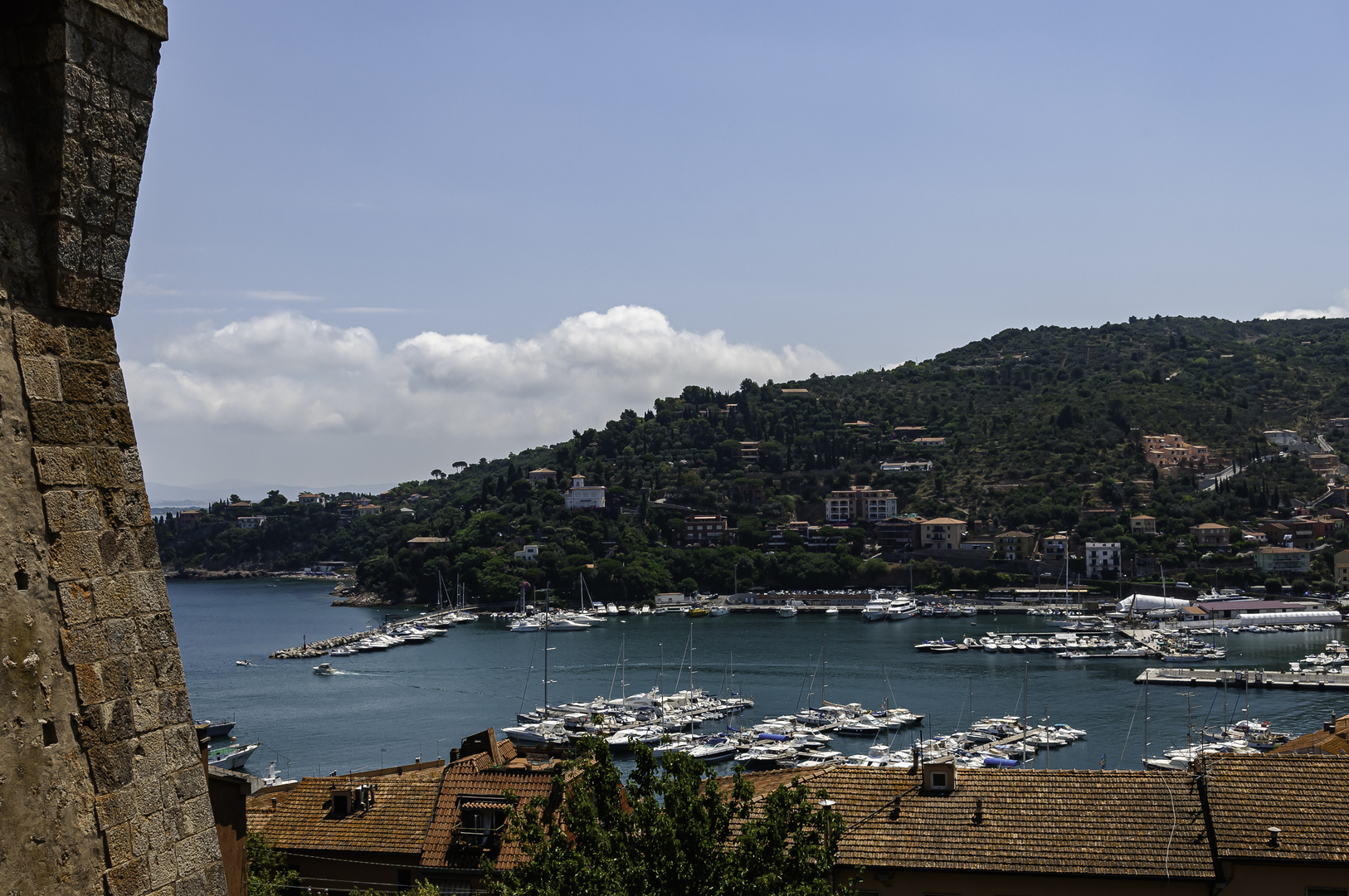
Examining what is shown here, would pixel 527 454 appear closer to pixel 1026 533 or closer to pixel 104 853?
pixel 1026 533

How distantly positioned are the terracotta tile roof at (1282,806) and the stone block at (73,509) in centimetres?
1061

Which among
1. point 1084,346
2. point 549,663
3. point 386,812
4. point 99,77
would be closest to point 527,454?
point 1084,346

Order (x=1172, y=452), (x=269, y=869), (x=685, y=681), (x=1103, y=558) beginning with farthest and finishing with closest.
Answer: (x=1172, y=452), (x=1103, y=558), (x=685, y=681), (x=269, y=869)

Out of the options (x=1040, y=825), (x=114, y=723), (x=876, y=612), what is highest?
(x=114, y=723)

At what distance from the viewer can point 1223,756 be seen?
38.6 ft

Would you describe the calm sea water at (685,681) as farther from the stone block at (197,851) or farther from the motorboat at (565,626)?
the stone block at (197,851)

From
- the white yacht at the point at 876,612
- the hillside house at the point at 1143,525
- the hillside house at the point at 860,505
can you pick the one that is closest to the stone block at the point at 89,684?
the white yacht at the point at 876,612

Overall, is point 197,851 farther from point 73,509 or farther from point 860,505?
point 860,505

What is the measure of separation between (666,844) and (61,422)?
6.17 meters

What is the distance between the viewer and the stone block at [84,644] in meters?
2.43

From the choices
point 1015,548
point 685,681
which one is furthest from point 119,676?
point 1015,548

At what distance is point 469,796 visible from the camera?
13828 mm

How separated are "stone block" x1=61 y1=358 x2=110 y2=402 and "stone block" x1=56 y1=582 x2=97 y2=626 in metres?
0.41

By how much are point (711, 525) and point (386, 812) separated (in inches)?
3681
